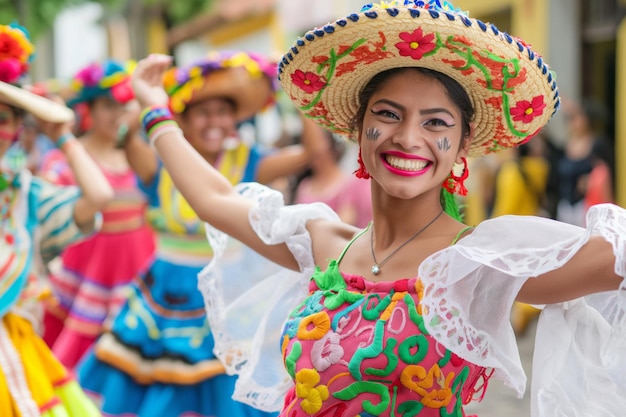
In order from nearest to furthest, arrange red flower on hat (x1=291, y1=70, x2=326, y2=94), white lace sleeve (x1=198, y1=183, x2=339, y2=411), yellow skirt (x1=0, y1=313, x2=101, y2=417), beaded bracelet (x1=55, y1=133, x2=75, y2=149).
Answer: red flower on hat (x1=291, y1=70, x2=326, y2=94)
white lace sleeve (x1=198, y1=183, x2=339, y2=411)
yellow skirt (x1=0, y1=313, x2=101, y2=417)
beaded bracelet (x1=55, y1=133, x2=75, y2=149)

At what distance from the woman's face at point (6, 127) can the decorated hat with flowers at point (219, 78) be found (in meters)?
1.53

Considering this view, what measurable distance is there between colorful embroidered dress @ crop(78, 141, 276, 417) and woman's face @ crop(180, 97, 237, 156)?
0.89 ft

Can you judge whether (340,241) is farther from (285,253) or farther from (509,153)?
(509,153)

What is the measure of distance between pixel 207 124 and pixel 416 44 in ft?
9.74

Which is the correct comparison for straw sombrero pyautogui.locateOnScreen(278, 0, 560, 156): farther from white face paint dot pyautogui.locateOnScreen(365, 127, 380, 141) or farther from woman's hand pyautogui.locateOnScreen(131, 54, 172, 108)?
woman's hand pyautogui.locateOnScreen(131, 54, 172, 108)

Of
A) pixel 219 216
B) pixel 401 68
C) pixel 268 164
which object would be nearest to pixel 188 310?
pixel 268 164

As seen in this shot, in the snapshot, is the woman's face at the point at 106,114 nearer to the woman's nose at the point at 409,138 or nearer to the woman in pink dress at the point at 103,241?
the woman in pink dress at the point at 103,241

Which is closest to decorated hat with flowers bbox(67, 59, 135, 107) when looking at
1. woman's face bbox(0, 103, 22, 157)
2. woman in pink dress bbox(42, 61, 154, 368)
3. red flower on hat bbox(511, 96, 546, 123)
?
woman in pink dress bbox(42, 61, 154, 368)

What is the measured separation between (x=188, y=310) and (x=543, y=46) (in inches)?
344

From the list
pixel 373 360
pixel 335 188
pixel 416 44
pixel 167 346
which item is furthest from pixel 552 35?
pixel 373 360

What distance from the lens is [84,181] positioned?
4133mm

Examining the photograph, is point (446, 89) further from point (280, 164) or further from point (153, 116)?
point (280, 164)

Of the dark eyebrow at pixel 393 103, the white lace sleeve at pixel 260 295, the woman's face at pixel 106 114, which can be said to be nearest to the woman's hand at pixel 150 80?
the white lace sleeve at pixel 260 295

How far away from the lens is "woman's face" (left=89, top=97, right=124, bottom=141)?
6715 millimetres
